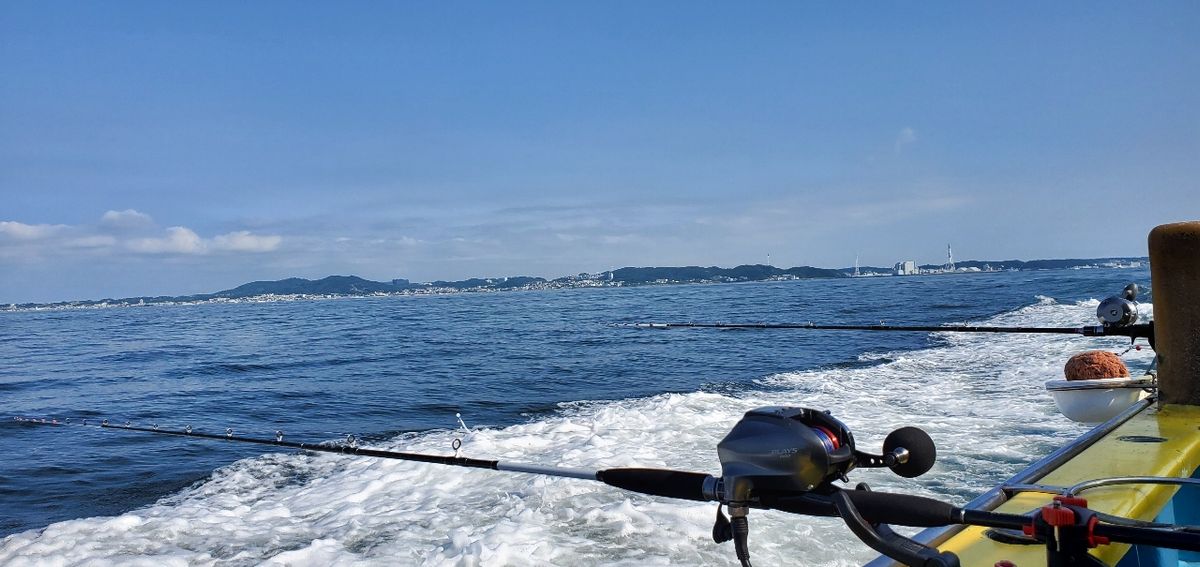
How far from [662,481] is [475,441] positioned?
6008 millimetres

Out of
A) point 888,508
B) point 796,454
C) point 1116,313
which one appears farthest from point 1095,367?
point 796,454

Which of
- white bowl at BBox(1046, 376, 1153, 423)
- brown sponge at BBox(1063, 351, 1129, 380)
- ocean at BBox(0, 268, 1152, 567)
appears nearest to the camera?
white bowl at BBox(1046, 376, 1153, 423)

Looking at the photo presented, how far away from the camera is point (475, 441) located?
741cm

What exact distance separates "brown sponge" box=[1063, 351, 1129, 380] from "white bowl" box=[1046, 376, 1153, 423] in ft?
0.26

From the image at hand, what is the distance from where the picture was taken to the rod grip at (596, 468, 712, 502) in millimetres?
1587

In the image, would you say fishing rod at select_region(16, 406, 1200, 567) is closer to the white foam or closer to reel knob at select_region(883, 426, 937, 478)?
reel knob at select_region(883, 426, 937, 478)

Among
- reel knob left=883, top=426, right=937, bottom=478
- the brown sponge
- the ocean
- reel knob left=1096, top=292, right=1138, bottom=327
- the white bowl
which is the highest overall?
reel knob left=1096, top=292, right=1138, bottom=327

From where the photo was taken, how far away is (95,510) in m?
6.03

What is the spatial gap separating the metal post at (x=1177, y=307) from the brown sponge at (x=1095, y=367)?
40 cm

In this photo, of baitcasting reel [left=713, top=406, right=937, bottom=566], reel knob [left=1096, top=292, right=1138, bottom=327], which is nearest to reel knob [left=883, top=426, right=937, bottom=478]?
baitcasting reel [left=713, top=406, right=937, bottom=566]

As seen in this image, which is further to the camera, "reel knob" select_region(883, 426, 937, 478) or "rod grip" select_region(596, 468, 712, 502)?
"rod grip" select_region(596, 468, 712, 502)

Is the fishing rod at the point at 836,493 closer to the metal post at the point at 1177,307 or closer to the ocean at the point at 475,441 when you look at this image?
the ocean at the point at 475,441

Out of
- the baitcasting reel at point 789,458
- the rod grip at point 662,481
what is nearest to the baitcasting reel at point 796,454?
the baitcasting reel at point 789,458

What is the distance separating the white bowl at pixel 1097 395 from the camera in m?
4.04
